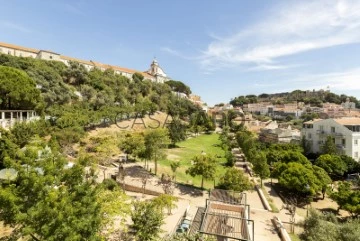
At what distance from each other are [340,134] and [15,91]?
55979 millimetres

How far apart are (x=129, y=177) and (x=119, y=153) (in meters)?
9.95

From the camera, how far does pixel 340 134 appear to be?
4244 cm

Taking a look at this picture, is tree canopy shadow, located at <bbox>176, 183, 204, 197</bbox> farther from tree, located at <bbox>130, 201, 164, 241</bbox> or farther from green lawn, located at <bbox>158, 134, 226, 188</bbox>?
tree, located at <bbox>130, 201, 164, 241</bbox>

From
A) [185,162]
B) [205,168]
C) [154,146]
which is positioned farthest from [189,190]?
[185,162]

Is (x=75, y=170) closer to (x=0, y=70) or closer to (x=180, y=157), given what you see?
(x=180, y=157)

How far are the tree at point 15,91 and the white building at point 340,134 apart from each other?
53.3 meters

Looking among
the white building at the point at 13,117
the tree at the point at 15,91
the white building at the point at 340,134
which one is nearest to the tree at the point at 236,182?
the white building at the point at 340,134

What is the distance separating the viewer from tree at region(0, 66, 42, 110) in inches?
1404

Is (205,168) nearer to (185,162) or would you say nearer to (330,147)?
(185,162)

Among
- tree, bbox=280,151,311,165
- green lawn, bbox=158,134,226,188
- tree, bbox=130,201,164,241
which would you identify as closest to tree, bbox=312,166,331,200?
tree, bbox=280,151,311,165

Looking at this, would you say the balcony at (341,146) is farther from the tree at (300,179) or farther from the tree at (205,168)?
the tree at (205,168)

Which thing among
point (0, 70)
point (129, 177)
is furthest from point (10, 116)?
point (129, 177)

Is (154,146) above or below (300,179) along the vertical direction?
above

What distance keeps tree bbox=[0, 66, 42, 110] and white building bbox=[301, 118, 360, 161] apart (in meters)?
53.3
